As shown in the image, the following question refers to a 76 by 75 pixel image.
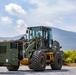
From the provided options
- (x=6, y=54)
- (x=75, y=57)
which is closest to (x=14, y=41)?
(x=6, y=54)

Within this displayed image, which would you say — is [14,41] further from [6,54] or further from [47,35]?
[47,35]

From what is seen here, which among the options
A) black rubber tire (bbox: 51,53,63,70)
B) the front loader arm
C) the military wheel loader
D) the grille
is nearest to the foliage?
the military wheel loader

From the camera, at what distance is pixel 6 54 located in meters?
27.9

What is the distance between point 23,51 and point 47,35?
11.2ft

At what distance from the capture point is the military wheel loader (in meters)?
28.0

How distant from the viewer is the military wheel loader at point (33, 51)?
91.8 ft

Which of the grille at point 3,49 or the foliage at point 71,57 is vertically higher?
the grille at point 3,49

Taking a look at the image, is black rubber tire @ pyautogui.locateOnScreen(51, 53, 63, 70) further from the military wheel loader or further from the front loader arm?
the front loader arm

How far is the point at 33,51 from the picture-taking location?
29969 mm

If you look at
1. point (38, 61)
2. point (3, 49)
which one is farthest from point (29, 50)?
point (3, 49)

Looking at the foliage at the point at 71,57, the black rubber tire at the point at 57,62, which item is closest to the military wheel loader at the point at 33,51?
the black rubber tire at the point at 57,62

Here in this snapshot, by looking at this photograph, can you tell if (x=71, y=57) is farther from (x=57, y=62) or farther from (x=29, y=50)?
(x=29, y=50)

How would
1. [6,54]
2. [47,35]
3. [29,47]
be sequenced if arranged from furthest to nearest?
[47,35], [29,47], [6,54]

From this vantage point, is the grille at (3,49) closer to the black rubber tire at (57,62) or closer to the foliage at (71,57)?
the black rubber tire at (57,62)
